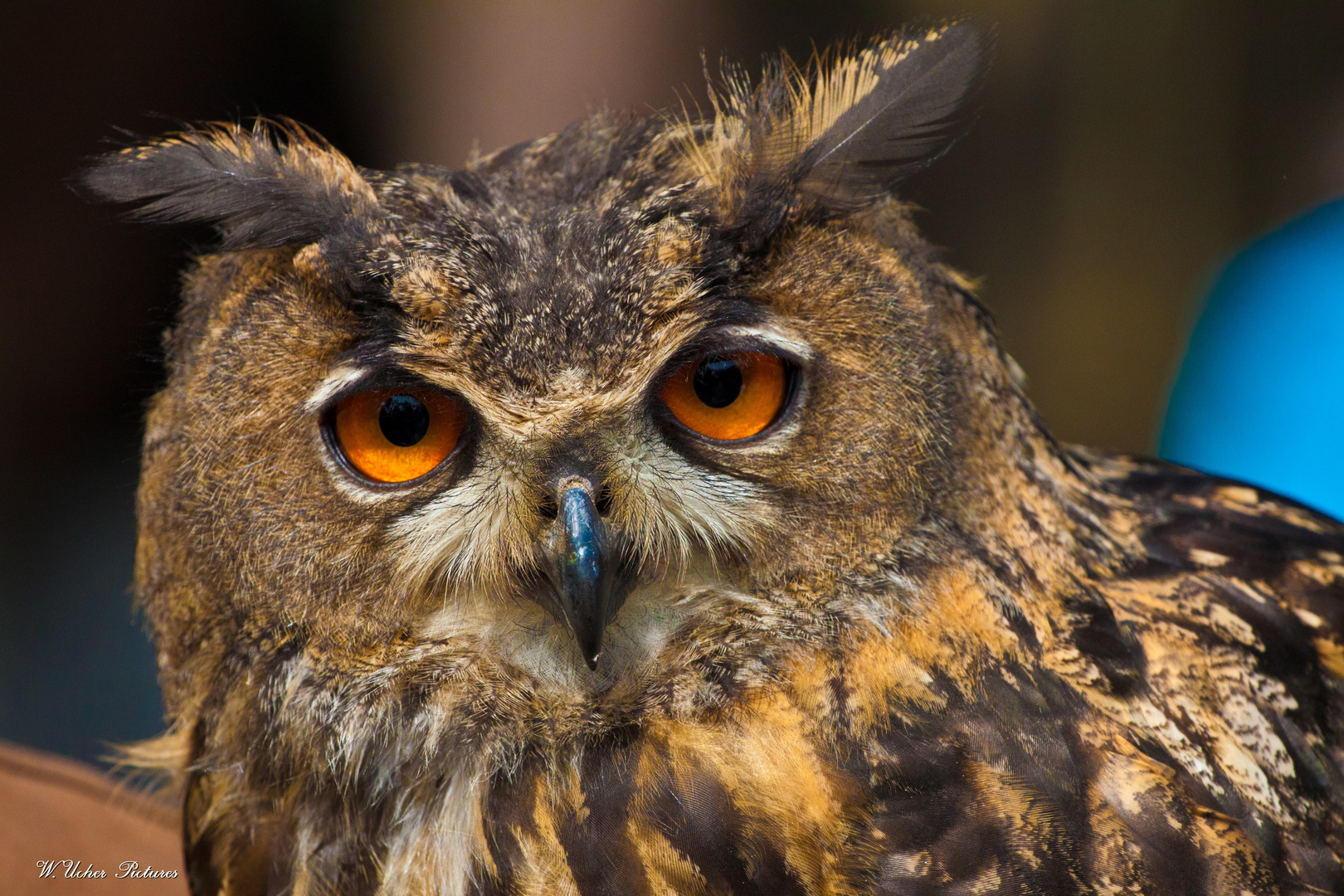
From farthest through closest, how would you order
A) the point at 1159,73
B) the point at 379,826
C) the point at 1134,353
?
the point at 1134,353
the point at 1159,73
the point at 379,826

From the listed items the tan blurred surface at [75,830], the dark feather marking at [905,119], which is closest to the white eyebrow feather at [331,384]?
the dark feather marking at [905,119]

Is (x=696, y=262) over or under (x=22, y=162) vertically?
under

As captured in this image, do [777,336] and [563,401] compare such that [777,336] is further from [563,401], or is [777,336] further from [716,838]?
[716,838]

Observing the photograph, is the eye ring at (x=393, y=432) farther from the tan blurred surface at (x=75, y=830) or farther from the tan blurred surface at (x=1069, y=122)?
the tan blurred surface at (x=1069, y=122)

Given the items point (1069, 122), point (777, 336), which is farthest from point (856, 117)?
point (1069, 122)

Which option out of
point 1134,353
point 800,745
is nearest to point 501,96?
point 800,745

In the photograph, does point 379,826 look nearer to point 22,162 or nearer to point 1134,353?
point 22,162
